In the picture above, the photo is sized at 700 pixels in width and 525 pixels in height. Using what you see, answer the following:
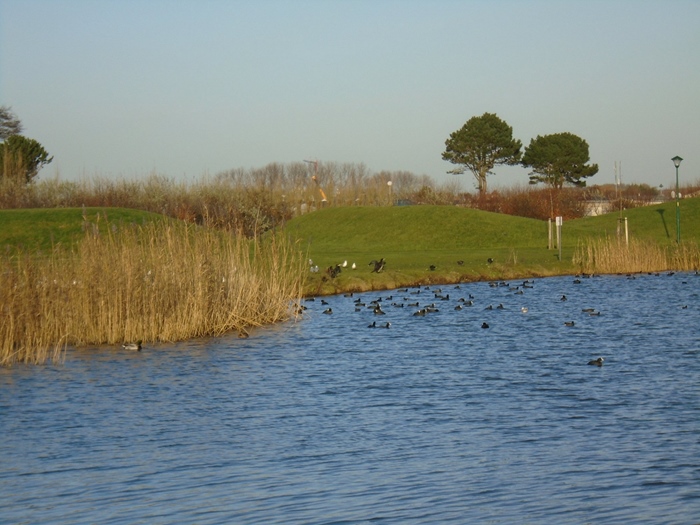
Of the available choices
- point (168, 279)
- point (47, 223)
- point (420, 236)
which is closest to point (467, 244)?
point (420, 236)

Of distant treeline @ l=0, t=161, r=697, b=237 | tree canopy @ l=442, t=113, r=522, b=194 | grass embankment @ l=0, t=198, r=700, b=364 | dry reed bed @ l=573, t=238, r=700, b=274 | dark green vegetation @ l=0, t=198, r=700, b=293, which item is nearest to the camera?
grass embankment @ l=0, t=198, r=700, b=364

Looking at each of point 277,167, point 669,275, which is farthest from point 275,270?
point 277,167

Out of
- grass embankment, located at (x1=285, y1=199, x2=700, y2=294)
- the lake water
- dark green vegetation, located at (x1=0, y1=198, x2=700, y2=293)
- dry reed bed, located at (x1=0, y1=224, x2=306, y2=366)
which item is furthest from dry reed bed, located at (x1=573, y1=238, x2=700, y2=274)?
dry reed bed, located at (x1=0, y1=224, x2=306, y2=366)

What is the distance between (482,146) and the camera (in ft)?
329

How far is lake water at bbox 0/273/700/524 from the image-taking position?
9.53 meters

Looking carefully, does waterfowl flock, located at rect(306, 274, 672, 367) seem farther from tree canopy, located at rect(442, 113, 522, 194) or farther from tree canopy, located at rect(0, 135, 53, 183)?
tree canopy, located at rect(442, 113, 522, 194)

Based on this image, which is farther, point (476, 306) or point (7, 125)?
point (7, 125)

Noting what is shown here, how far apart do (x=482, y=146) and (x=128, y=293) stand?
274ft

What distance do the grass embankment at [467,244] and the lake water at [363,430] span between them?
1373 cm

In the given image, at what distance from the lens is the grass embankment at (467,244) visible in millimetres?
37594

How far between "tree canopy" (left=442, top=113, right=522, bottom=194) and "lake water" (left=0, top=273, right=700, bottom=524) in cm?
7786

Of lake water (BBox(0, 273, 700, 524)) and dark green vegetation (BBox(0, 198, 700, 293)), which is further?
dark green vegetation (BBox(0, 198, 700, 293))

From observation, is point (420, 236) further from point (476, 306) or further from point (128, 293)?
point (128, 293)

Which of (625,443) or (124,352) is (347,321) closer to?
(124,352)
